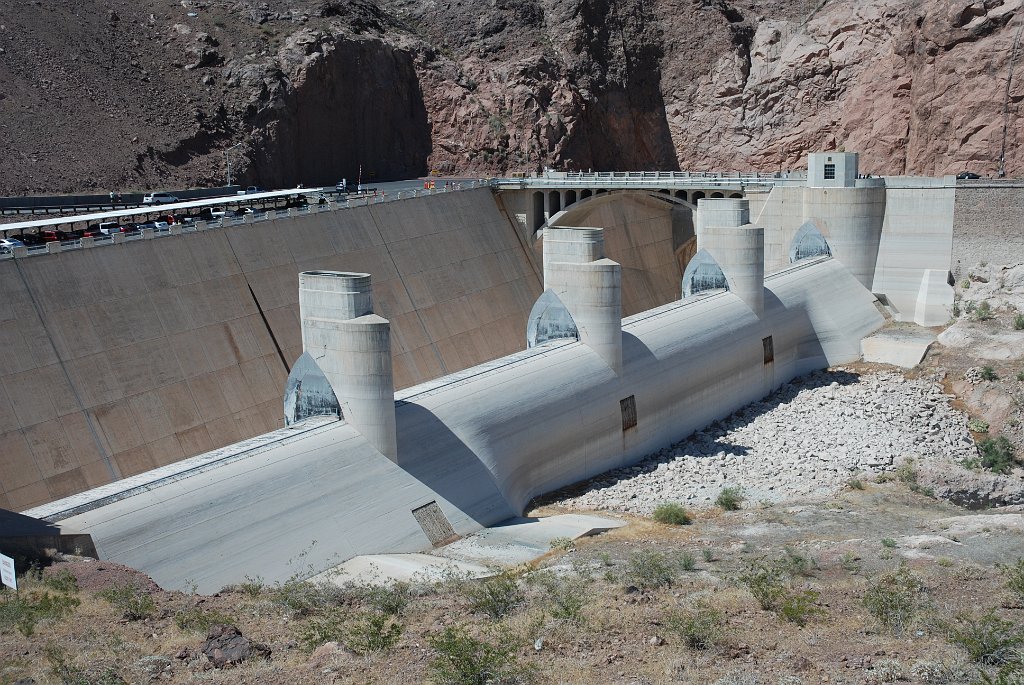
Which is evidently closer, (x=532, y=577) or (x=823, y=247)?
(x=532, y=577)

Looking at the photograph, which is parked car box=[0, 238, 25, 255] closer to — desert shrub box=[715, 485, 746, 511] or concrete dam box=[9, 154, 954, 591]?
concrete dam box=[9, 154, 954, 591]

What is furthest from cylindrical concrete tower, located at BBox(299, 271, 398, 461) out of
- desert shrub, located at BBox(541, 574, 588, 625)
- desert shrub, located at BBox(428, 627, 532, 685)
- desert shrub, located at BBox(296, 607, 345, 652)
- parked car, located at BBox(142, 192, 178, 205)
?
parked car, located at BBox(142, 192, 178, 205)

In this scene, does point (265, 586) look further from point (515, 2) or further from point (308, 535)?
point (515, 2)

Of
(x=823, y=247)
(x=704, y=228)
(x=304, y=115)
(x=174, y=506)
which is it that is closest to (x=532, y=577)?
(x=174, y=506)

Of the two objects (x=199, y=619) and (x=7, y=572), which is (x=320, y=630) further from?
(x=7, y=572)

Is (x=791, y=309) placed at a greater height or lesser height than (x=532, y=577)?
lesser

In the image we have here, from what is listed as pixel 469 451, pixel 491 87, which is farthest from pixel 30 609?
pixel 491 87

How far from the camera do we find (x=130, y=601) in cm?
2058

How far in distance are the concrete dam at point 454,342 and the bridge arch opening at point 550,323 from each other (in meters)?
0.08

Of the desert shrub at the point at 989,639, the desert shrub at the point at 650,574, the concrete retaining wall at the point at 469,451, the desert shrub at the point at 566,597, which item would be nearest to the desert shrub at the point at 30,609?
the concrete retaining wall at the point at 469,451

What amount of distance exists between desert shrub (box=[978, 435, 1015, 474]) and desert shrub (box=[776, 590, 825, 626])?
20.6 meters

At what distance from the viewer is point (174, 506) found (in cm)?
2666

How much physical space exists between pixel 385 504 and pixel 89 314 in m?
13.3

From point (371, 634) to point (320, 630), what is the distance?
3.68ft
